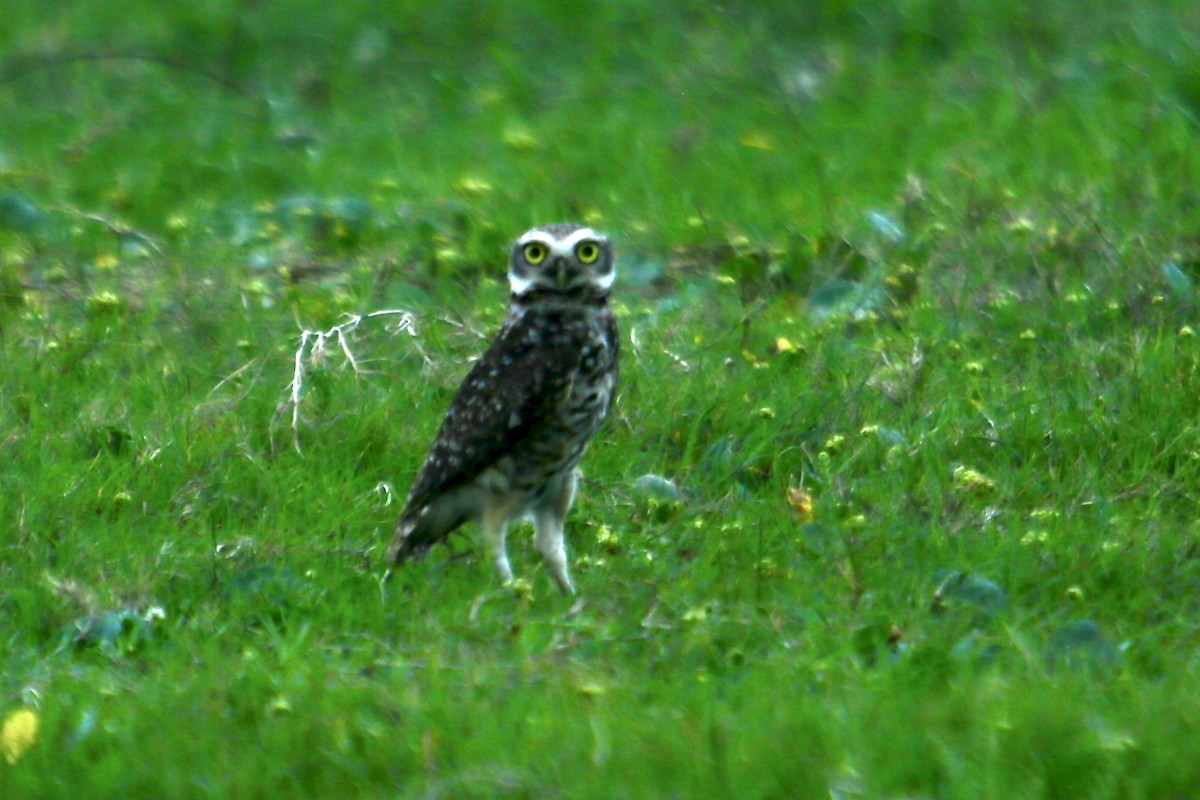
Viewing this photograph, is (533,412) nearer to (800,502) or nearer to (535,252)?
(535,252)

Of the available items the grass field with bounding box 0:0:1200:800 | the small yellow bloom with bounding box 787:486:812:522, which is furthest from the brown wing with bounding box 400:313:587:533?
the small yellow bloom with bounding box 787:486:812:522

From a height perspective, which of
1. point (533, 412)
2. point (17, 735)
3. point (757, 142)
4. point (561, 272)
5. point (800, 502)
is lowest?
point (757, 142)

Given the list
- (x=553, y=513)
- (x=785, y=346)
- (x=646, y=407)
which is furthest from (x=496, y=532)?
(x=785, y=346)

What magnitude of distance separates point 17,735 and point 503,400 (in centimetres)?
178

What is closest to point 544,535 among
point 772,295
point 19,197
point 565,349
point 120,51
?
point 565,349

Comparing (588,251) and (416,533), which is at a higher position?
(588,251)

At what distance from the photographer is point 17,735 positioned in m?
4.37

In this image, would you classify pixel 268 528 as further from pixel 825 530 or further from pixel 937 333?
pixel 937 333

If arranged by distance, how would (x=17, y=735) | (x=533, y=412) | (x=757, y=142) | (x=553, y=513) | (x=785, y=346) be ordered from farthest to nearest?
(x=757, y=142)
(x=785, y=346)
(x=553, y=513)
(x=533, y=412)
(x=17, y=735)

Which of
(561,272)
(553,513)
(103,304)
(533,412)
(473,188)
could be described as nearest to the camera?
(533,412)

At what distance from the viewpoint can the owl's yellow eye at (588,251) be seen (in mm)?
5621

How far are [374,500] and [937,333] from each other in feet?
7.92

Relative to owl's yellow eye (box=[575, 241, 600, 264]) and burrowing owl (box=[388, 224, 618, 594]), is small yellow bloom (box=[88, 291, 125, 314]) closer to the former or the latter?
burrowing owl (box=[388, 224, 618, 594])

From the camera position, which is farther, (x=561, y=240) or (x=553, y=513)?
(x=553, y=513)
